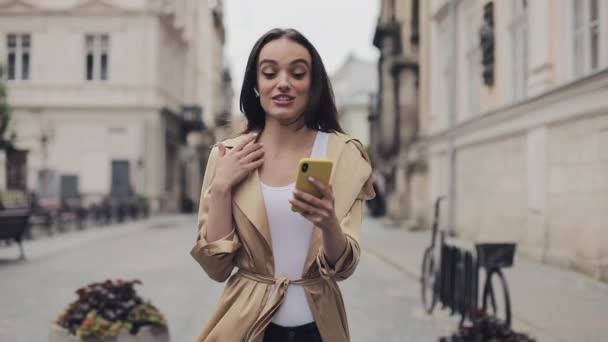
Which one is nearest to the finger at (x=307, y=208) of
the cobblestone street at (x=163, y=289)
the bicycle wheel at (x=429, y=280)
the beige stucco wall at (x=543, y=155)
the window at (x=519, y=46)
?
the cobblestone street at (x=163, y=289)

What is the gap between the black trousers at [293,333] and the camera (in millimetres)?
2162

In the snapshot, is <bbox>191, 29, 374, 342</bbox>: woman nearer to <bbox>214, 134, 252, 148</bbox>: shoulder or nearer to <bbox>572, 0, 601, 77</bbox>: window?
<bbox>214, 134, 252, 148</bbox>: shoulder

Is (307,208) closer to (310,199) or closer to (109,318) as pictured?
(310,199)

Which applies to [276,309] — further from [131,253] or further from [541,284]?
[131,253]

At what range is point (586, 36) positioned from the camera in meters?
11.3

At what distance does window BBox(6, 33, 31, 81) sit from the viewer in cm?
3625

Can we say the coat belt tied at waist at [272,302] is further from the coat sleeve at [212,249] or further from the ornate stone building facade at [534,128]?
the ornate stone building facade at [534,128]

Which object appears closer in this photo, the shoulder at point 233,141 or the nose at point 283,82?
the nose at point 283,82

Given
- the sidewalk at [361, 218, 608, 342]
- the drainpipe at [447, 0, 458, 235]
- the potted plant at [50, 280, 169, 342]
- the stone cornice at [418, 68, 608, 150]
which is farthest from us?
the drainpipe at [447, 0, 458, 235]

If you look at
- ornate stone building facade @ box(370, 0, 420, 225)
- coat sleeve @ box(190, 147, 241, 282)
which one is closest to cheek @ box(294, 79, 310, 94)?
coat sleeve @ box(190, 147, 241, 282)

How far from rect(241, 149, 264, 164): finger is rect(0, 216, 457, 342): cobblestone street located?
455 cm

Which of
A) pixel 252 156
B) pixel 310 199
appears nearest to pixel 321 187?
pixel 310 199

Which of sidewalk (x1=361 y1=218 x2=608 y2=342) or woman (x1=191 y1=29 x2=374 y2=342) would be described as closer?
woman (x1=191 y1=29 x2=374 y2=342)

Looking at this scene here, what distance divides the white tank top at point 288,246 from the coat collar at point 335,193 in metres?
0.02
